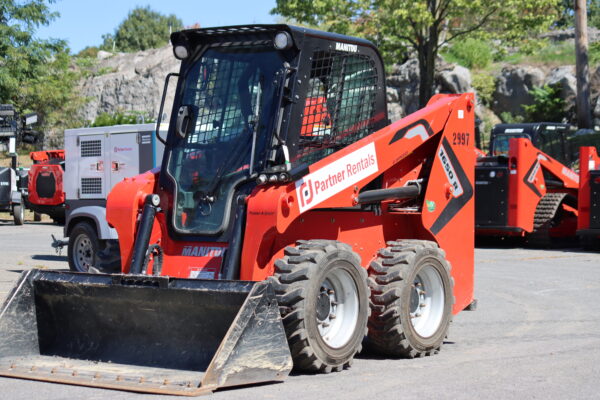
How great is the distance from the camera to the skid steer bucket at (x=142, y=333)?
595 cm

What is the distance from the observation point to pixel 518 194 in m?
18.6

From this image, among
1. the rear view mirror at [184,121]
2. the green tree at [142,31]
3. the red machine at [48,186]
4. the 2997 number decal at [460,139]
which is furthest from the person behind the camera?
the green tree at [142,31]

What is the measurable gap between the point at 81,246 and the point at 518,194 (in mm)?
9301

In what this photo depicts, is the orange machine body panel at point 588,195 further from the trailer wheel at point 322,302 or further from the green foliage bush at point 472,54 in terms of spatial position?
the green foliage bush at point 472,54

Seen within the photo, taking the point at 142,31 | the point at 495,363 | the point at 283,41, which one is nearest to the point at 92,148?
the point at 283,41

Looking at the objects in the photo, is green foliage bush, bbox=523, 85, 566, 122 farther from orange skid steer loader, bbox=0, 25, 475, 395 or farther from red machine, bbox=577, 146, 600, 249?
Result: orange skid steer loader, bbox=0, 25, 475, 395

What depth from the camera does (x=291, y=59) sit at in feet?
23.7

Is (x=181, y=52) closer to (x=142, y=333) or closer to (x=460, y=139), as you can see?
(x=142, y=333)

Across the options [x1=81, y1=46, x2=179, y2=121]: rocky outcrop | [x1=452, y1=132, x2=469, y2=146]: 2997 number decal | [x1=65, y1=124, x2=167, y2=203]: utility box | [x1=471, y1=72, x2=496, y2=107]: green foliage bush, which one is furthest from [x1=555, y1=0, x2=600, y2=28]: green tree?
[x1=452, y1=132, x2=469, y2=146]: 2997 number decal

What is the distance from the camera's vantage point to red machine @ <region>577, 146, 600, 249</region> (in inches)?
711

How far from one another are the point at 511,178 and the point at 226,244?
12.6m

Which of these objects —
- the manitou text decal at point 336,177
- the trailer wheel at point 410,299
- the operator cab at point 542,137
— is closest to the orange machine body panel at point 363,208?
the manitou text decal at point 336,177

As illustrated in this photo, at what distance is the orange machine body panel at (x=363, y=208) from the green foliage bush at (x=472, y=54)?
31767 mm

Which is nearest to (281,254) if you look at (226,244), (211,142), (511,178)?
(226,244)
